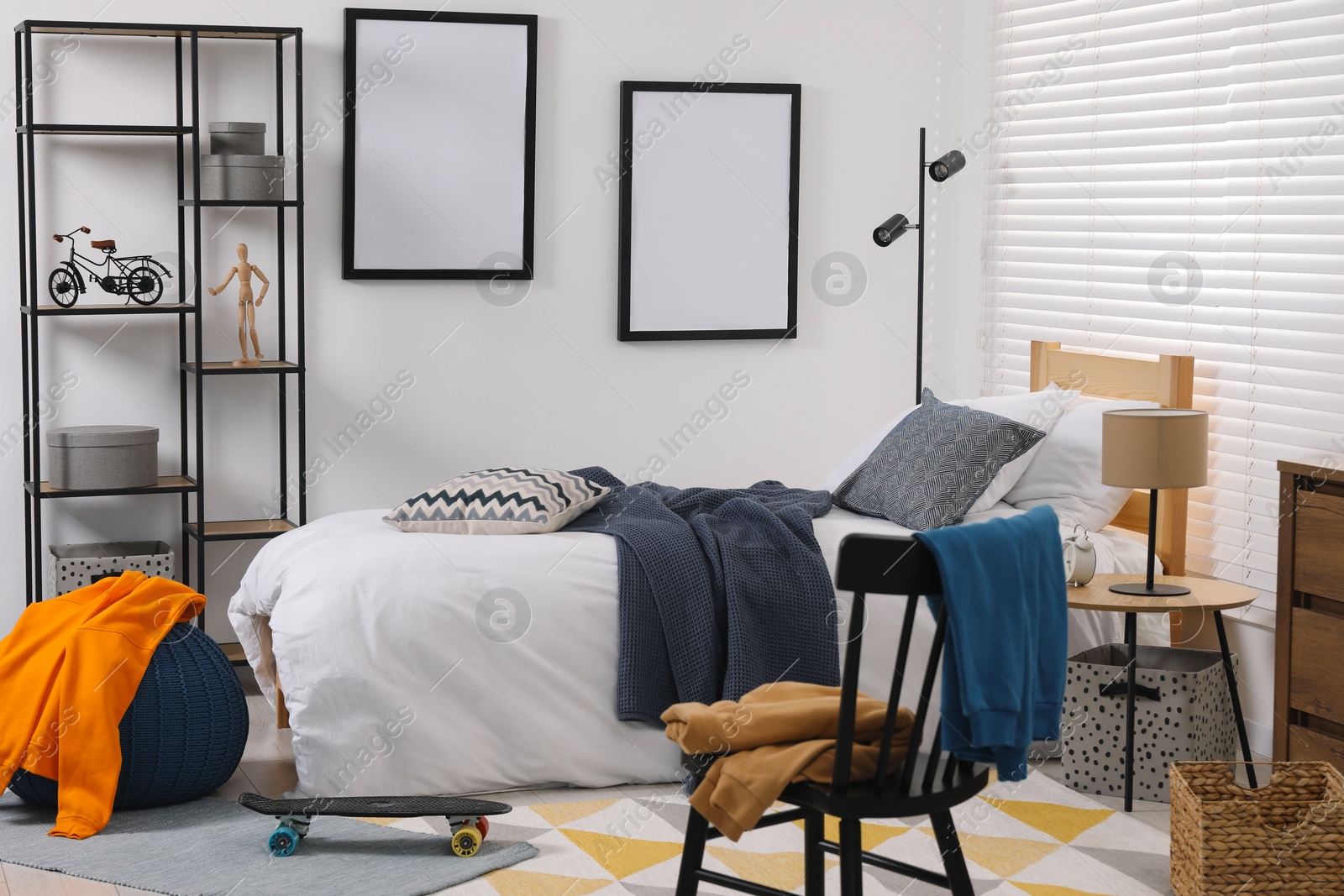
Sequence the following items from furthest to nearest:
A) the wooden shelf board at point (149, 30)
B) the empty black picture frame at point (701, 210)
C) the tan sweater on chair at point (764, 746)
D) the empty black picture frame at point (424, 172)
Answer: the empty black picture frame at point (701, 210) → the empty black picture frame at point (424, 172) → the wooden shelf board at point (149, 30) → the tan sweater on chair at point (764, 746)

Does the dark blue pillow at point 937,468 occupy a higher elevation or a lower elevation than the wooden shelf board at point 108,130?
lower

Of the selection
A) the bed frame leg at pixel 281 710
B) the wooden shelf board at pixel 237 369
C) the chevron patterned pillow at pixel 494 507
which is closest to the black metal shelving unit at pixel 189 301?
the wooden shelf board at pixel 237 369

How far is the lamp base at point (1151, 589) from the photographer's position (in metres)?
3.04

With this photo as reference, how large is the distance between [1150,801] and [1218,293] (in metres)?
1.31

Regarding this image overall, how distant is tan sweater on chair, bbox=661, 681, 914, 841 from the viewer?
1881 millimetres

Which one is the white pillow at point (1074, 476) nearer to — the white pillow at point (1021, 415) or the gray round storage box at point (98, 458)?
the white pillow at point (1021, 415)

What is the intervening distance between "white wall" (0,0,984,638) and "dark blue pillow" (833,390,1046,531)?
1.16 metres

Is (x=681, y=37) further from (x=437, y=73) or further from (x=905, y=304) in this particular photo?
(x=905, y=304)

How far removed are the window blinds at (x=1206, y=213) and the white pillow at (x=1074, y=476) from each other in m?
0.27

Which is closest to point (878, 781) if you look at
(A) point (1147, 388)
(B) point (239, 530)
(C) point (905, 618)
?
(C) point (905, 618)

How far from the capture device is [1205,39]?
3.58m

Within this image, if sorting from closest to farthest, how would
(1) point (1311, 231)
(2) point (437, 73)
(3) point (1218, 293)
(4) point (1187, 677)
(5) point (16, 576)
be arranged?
1. (4) point (1187, 677)
2. (1) point (1311, 231)
3. (3) point (1218, 293)
4. (5) point (16, 576)
5. (2) point (437, 73)

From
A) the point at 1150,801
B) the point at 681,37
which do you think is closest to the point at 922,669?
the point at 1150,801

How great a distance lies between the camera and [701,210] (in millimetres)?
4602
